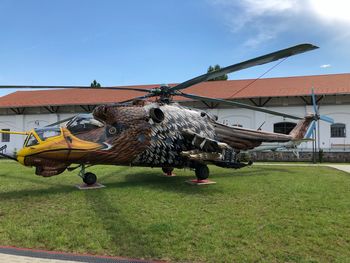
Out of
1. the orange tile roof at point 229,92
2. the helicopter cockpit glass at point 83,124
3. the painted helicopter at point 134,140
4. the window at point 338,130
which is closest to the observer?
the painted helicopter at point 134,140

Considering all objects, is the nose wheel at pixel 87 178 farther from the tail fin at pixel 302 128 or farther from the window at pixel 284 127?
the window at pixel 284 127

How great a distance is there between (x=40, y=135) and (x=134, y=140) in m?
2.88

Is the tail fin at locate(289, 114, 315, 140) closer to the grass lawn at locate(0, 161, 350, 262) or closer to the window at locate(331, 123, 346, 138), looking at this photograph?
the grass lawn at locate(0, 161, 350, 262)

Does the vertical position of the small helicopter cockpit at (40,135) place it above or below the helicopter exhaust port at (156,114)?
below

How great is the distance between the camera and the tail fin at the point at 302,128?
57.9ft

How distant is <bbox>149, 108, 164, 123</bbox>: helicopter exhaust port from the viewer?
1145cm

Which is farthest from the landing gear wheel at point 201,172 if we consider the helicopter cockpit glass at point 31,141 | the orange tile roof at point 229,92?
the orange tile roof at point 229,92

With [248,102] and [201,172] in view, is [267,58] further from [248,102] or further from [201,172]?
[248,102]

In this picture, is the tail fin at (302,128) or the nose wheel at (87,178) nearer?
the nose wheel at (87,178)

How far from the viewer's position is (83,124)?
426 inches

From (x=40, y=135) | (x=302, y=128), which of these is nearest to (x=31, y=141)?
(x=40, y=135)

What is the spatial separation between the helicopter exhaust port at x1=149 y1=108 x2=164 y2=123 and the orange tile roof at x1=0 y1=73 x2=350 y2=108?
57.4 ft

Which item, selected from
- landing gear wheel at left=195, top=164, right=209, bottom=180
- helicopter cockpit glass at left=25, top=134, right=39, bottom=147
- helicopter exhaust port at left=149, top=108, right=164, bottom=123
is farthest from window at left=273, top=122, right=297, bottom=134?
helicopter cockpit glass at left=25, top=134, right=39, bottom=147

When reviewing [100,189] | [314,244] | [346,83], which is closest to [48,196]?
[100,189]
